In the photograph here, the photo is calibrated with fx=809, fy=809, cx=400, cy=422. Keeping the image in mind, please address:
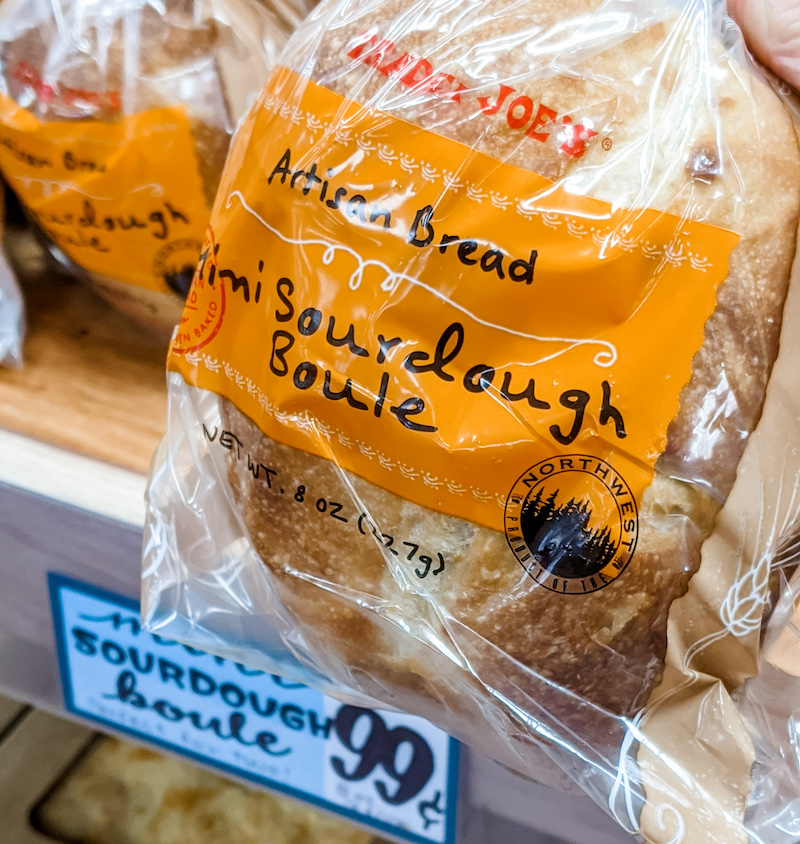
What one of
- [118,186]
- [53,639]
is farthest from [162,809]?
[118,186]

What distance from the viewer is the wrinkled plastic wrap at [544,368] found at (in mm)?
373

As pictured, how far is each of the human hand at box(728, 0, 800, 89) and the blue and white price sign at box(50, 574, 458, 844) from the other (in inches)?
17.7

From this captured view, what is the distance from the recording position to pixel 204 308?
0.47 metres

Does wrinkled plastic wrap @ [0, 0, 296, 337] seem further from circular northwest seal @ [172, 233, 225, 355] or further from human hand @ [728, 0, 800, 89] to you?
human hand @ [728, 0, 800, 89]

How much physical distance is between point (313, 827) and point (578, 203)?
3.06ft

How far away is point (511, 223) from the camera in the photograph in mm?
376

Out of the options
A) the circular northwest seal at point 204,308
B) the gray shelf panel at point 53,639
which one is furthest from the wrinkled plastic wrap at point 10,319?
the circular northwest seal at point 204,308

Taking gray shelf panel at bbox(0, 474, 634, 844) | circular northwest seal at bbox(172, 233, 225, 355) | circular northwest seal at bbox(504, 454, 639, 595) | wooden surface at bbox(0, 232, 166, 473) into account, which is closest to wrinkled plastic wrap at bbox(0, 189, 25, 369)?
wooden surface at bbox(0, 232, 166, 473)

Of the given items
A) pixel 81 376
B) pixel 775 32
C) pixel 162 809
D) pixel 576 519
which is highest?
pixel 775 32

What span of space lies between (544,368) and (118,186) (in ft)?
1.52

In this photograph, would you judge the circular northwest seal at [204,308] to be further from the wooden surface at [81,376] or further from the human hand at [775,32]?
the human hand at [775,32]

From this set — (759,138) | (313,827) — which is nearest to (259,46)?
(759,138)

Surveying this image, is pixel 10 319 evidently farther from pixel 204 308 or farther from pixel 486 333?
pixel 486 333

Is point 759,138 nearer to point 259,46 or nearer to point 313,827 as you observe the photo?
point 259,46
